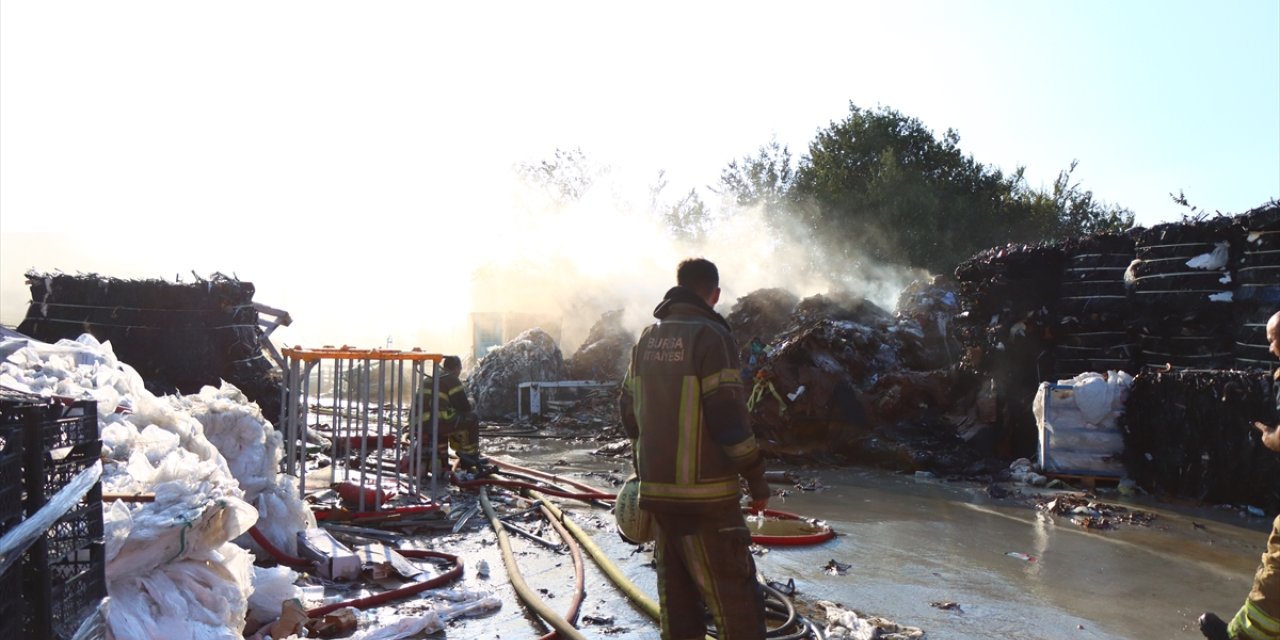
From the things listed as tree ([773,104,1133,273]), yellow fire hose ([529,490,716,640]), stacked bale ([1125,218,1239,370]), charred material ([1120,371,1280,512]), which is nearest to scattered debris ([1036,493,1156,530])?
charred material ([1120,371,1280,512])

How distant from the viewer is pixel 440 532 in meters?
7.64

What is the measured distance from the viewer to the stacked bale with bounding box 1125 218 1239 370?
961cm

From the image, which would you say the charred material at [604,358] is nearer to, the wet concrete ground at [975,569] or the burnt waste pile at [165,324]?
the burnt waste pile at [165,324]

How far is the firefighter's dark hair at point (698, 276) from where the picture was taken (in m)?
3.96

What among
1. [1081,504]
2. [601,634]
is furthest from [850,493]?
[601,634]

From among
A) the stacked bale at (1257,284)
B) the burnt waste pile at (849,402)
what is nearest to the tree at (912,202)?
the burnt waste pile at (849,402)

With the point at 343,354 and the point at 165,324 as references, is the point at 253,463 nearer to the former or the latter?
the point at 343,354

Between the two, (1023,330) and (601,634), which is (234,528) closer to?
(601,634)

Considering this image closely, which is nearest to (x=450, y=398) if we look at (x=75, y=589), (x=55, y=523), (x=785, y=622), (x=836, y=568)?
(x=836, y=568)

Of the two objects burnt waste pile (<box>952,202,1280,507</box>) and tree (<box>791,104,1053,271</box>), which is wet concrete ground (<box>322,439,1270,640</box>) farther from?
tree (<box>791,104,1053,271</box>)

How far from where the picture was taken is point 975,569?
6457mm

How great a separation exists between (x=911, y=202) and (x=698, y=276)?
1037 inches

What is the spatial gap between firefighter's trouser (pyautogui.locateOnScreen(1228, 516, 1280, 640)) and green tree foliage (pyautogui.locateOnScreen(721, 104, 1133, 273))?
2513cm

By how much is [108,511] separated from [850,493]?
835cm
